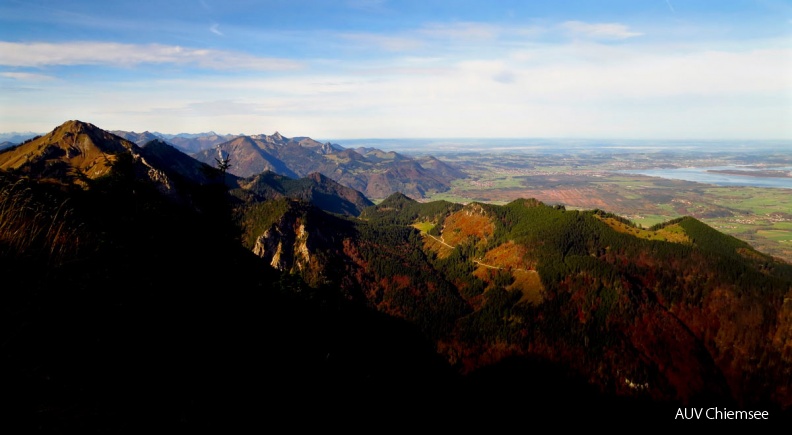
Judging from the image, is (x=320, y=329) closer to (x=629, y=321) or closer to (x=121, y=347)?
(x=121, y=347)

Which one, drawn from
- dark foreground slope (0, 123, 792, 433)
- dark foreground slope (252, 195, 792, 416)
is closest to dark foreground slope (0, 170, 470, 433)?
dark foreground slope (0, 123, 792, 433)

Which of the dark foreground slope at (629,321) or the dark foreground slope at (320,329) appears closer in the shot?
the dark foreground slope at (320,329)

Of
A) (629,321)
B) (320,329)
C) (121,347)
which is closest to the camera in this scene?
(121,347)

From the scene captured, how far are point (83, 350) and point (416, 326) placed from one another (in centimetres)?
15932

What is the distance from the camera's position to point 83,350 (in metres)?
9.22

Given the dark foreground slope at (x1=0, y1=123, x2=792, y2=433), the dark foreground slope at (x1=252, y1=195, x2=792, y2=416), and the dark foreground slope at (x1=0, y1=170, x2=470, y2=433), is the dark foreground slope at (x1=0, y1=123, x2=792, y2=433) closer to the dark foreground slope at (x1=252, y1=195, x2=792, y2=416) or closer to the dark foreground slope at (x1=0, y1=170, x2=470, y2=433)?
the dark foreground slope at (x1=0, y1=170, x2=470, y2=433)

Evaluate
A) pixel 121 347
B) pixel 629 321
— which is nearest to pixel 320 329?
pixel 121 347

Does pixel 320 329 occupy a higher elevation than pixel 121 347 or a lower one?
lower

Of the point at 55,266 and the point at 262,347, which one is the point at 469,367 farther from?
the point at 55,266

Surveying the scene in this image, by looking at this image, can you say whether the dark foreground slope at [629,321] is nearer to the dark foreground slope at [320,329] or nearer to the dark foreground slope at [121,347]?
the dark foreground slope at [320,329]

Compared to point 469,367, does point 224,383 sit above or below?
above

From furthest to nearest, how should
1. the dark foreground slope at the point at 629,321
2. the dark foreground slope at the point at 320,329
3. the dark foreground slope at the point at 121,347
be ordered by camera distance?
the dark foreground slope at the point at 629,321 < the dark foreground slope at the point at 320,329 < the dark foreground slope at the point at 121,347

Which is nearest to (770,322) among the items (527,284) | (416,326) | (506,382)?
(527,284)

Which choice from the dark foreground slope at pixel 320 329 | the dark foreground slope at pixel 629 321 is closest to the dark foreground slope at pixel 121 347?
the dark foreground slope at pixel 320 329
